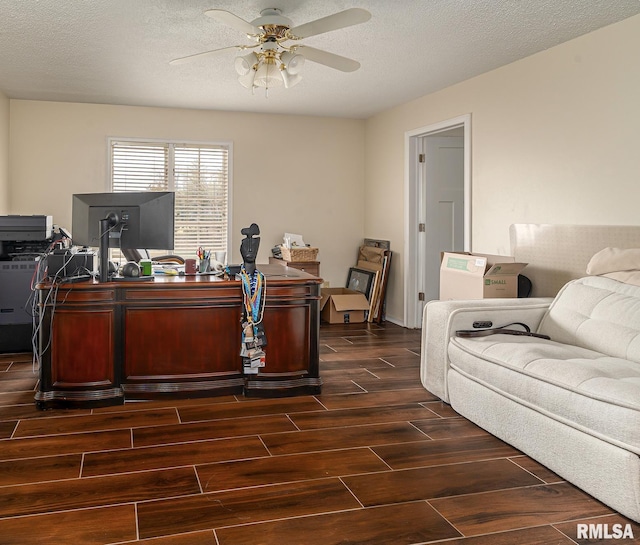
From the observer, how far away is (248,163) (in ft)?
23.7

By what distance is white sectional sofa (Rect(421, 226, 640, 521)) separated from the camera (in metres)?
2.37

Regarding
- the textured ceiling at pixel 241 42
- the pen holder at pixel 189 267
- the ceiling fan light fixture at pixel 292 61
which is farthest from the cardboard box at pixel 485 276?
the pen holder at pixel 189 267

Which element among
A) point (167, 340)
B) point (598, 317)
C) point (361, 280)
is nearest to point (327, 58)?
point (167, 340)

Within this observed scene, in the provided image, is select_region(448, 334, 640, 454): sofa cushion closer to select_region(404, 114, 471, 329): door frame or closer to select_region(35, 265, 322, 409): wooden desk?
select_region(35, 265, 322, 409): wooden desk

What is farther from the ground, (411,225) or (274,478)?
(411,225)

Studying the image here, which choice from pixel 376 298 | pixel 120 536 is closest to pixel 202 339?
pixel 120 536

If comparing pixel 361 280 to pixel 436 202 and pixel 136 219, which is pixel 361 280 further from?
pixel 136 219

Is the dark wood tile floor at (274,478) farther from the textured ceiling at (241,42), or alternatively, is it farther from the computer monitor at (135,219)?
the textured ceiling at (241,42)

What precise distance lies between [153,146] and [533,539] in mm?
5980

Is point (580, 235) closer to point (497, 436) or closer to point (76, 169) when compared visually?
point (497, 436)

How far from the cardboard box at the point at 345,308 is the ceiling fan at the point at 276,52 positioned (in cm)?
336

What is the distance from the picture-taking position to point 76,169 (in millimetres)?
6645

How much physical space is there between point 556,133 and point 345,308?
322 cm

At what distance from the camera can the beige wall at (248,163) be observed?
257 inches
